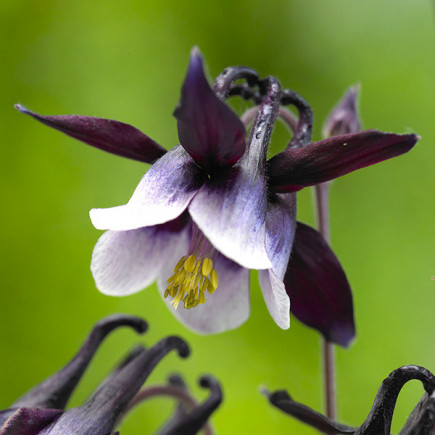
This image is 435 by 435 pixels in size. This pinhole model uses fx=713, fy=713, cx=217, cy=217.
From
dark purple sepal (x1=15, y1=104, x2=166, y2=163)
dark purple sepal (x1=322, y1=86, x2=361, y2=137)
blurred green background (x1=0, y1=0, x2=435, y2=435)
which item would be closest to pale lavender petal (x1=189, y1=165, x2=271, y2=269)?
dark purple sepal (x1=15, y1=104, x2=166, y2=163)

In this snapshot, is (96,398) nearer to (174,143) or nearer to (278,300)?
(278,300)

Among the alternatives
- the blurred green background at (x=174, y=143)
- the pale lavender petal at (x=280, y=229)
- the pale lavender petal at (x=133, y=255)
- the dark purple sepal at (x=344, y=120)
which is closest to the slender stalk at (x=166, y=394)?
the pale lavender petal at (x=133, y=255)

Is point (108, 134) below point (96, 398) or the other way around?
the other way around

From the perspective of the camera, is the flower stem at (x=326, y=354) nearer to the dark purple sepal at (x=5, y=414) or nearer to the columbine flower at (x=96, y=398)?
the columbine flower at (x=96, y=398)

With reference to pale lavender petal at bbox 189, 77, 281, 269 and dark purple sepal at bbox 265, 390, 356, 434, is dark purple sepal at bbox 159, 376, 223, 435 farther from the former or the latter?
pale lavender petal at bbox 189, 77, 281, 269

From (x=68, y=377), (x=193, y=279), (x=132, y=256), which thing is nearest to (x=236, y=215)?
(x=193, y=279)

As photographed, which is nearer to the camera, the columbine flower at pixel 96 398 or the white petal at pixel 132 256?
the columbine flower at pixel 96 398
